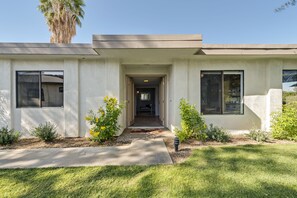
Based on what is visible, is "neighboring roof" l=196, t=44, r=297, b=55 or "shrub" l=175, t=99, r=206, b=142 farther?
"neighboring roof" l=196, t=44, r=297, b=55

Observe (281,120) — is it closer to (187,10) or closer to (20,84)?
(187,10)

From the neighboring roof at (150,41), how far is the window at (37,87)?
2.68m

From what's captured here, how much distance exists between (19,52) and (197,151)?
6754 mm

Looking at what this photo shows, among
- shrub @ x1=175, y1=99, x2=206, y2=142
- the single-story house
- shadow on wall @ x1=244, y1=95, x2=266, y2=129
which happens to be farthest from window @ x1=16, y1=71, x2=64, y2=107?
shadow on wall @ x1=244, y1=95, x2=266, y2=129

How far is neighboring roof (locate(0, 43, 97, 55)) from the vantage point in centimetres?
514

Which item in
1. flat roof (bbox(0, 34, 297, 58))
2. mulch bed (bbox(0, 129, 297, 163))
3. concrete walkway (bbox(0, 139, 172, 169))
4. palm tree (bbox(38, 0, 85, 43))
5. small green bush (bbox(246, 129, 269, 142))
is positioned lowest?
concrete walkway (bbox(0, 139, 172, 169))

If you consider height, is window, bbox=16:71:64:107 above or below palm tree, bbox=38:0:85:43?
below

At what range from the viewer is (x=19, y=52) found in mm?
5145

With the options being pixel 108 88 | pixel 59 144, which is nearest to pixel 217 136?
pixel 108 88

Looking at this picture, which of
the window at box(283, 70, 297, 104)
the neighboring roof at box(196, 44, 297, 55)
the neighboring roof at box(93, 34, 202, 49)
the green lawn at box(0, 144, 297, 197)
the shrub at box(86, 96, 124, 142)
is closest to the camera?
the green lawn at box(0, 144, 297, 197)

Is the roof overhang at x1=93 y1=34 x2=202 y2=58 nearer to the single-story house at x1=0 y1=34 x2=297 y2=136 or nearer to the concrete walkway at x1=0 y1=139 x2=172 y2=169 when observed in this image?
the single-story house at x1=0 y1=34 x2=297 y2=136

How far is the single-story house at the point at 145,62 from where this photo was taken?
551cm

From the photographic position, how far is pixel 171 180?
110 inches

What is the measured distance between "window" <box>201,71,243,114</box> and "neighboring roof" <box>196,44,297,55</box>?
950 mm
